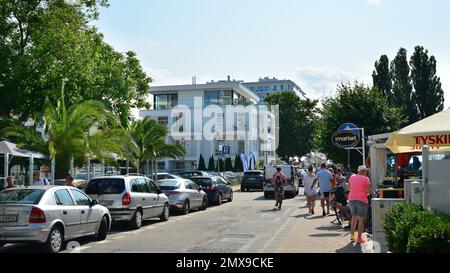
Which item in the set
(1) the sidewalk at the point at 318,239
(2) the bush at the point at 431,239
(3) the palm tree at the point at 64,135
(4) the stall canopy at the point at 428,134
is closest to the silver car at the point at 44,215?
(1) the sidewalk at the point at 318,239

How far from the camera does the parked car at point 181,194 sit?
834 inches

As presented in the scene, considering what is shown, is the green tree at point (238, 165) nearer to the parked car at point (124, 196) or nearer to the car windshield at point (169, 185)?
the car windshield at point (169, 185)

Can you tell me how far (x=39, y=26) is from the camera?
80.3 feet

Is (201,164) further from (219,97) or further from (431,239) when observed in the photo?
(431,239)

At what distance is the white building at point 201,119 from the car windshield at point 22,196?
53.2 metres

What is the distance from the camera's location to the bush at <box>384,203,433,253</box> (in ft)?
25.4

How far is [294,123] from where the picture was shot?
83188mm

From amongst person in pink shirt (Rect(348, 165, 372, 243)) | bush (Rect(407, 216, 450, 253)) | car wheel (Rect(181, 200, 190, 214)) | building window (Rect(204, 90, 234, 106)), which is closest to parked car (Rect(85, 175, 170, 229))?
car wheel (Rect(181, 200, 190, 214))

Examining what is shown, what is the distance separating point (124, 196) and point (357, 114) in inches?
755

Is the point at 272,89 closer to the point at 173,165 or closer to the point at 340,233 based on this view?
the point at 173,165

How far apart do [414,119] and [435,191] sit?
41893 mm

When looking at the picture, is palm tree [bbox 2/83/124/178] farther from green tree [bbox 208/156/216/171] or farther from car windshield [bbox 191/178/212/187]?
green tree [bbox 208/156/216/171]

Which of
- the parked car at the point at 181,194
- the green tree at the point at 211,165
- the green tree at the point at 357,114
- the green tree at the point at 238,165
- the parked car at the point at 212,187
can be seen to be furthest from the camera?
the green tree at the point at 238,165

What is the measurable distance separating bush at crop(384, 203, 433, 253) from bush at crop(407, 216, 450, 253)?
0.55m
